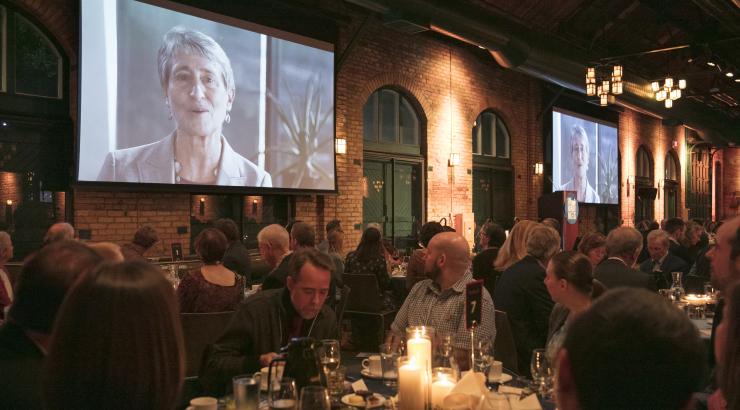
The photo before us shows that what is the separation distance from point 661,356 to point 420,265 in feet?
18.5

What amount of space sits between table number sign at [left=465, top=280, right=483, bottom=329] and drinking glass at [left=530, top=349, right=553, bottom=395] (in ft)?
0.96

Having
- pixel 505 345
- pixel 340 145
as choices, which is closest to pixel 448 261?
pixel 505 345

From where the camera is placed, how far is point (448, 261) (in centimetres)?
388

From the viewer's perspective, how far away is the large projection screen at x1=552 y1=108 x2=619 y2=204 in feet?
51.4

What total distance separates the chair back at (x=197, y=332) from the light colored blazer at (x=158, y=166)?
153 inches

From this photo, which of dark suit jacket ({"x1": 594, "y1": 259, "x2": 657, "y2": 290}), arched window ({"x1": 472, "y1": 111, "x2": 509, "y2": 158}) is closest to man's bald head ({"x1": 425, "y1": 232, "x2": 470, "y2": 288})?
dark suit jacket ({"x1": 594, "y1": 259, "x2": 657, "y2": 290})

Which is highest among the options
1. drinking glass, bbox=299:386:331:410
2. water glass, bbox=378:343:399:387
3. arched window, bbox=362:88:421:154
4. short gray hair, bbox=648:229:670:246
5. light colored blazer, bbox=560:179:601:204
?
arched window, bbox=362:88:421:154

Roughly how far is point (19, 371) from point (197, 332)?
1904 millimetres

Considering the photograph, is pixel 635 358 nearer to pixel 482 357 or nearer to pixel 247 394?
pixel 247 394

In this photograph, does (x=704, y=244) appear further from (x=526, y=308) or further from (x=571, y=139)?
(x=571, y=139)

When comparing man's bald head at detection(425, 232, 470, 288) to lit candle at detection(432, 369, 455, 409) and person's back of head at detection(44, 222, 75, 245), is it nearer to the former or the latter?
lit candle at detection(432, 369, 455, 409)

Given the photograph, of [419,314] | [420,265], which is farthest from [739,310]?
[420,265]

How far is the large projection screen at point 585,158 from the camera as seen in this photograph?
51.4 ft

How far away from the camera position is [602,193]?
704 inches
